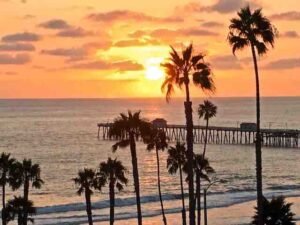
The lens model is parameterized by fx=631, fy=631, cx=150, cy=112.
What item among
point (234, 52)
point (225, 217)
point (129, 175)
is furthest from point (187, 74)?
point (129, 175)

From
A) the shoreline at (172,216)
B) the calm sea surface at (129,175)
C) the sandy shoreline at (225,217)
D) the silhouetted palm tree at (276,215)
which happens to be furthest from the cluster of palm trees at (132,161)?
the calm sea surface at (129,175)

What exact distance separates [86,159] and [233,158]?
3191 cm

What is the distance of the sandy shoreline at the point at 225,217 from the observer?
6262 centimetres

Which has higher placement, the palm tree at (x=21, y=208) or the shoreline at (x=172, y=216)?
the palm tree at (x=21, y=208)

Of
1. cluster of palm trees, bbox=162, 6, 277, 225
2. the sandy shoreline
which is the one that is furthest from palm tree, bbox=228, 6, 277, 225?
the sandy shoreline

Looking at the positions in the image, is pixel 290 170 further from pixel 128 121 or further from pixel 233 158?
pixel 128 121

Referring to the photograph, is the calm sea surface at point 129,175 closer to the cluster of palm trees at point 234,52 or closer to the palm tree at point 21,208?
the palm tree at point 21,208

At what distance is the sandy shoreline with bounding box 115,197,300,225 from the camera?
205 feet

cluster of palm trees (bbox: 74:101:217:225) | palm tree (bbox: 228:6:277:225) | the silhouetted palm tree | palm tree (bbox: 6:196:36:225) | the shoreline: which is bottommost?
the shoreline

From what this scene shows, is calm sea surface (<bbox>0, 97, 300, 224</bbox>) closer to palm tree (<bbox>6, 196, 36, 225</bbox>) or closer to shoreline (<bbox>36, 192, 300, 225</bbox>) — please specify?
shoreline (<bbox>36, 192, 300, 225</bbox>)

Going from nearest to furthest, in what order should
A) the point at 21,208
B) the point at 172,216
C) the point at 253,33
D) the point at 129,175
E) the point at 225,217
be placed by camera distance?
the point at 253,33, the point at 21,208, the point at 225,217, the point at 172,216, the point at 129,175

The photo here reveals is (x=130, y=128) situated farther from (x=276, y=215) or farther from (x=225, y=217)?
(x=225, y=217)

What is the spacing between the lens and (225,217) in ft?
217

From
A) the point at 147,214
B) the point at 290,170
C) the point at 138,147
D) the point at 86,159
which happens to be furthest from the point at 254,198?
the point at 138,147
